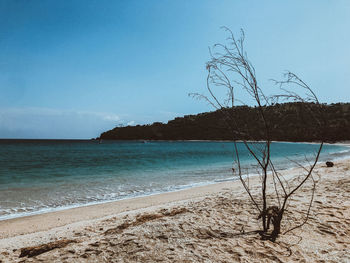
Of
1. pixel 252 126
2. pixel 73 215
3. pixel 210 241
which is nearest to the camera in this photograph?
pixel 210 241

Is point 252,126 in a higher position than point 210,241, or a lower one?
higher

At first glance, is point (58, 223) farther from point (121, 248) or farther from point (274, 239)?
point (274, 239)

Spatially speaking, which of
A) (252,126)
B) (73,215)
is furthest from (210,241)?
(73,215)

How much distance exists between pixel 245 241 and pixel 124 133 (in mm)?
146350

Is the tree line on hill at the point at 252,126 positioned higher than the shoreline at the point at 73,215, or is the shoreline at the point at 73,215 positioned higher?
the tree line on hill at the point at 252,126

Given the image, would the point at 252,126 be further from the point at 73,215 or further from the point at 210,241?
the point at 73,215

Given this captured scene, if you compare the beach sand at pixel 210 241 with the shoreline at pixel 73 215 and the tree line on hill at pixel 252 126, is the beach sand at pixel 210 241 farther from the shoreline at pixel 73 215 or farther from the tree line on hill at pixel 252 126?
the tree line on hill at pixel 252 126

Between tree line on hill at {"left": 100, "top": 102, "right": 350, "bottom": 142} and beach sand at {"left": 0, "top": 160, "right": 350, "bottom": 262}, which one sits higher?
tree line on hill at {"left": 100, "top": 102, "right": 350, "bottom": 142}

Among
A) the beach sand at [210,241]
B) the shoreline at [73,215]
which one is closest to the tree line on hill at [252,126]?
the beach sand at [210,241]

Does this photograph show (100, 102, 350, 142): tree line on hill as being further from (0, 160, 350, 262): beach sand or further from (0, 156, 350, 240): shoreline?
Answer: (0, 156, 350, 240): shoreline

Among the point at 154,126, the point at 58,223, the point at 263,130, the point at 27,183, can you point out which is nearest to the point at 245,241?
the point at 263,130

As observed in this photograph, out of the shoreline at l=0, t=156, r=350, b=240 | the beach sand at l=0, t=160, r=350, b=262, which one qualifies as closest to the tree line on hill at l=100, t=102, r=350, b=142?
the beach sand at l=0, t=160, r=350, b=262

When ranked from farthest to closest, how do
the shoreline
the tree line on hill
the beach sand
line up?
1. the shoreline
2. the tree line on hill
3. the beach sand

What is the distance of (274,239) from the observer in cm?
325
